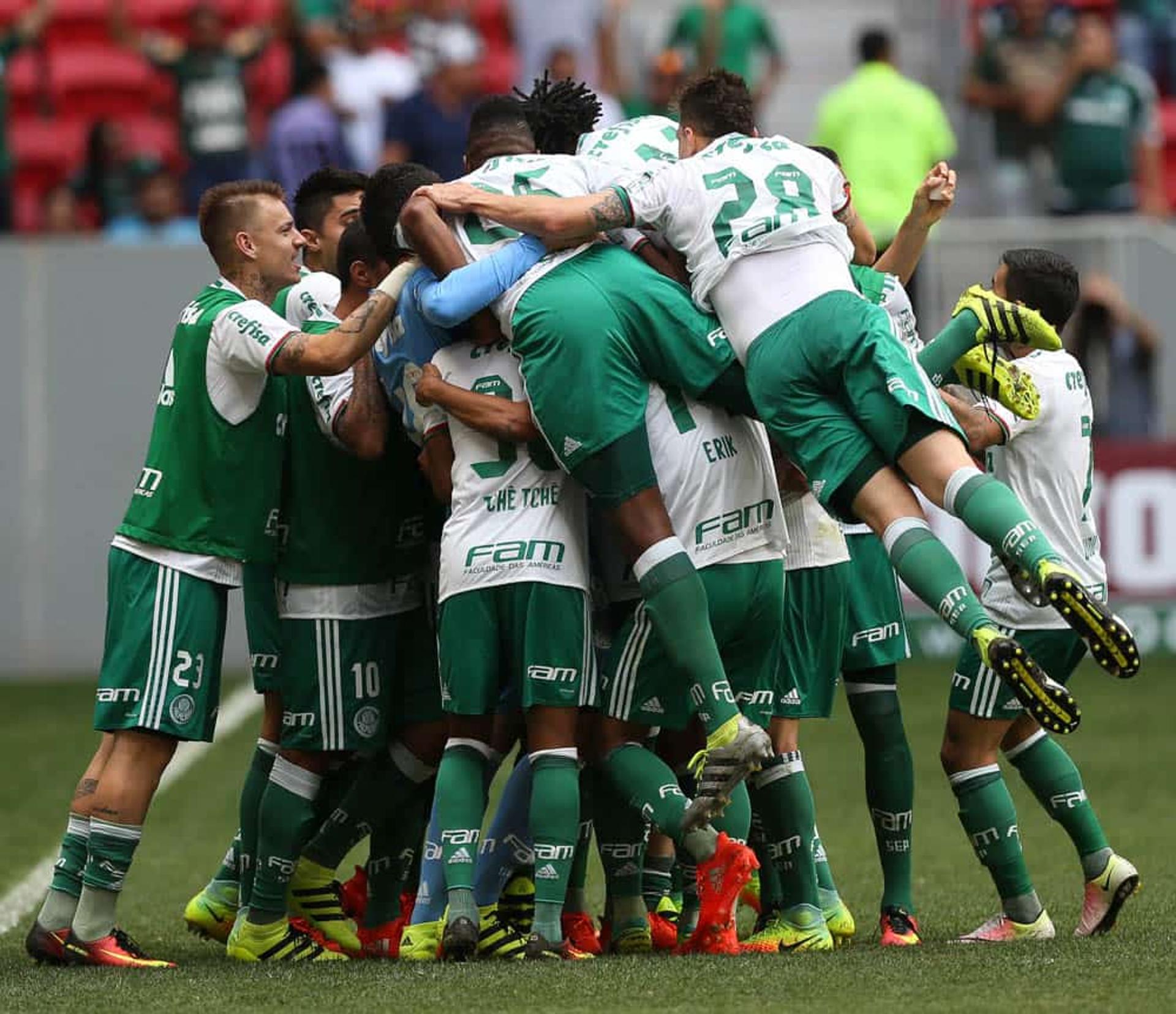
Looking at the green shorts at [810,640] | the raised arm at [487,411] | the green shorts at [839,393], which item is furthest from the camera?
the green shorts at [810,640]

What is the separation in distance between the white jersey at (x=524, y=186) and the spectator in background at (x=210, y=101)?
878cm

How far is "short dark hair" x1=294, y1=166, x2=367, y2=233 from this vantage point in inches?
293

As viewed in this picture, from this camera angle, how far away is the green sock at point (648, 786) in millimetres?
6242

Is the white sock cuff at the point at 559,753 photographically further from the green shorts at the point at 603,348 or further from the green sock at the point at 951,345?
the green sock at the point at 951,345

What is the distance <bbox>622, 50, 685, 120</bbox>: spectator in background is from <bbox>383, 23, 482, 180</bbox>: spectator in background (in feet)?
3.71

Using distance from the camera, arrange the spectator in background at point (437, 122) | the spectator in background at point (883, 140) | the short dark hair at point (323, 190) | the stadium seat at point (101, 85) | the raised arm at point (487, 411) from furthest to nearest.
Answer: the stadium seat at point (101, 85) < the spectator in background at point (437, 122) < the spectator in background at point (883, 140) < the short dark hair at point (323, 190) < the raised arm at point (487, 411)

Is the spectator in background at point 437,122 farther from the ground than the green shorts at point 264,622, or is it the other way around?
the spectator in background at point 437,122

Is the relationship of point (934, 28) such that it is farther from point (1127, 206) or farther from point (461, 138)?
point (461, 138)

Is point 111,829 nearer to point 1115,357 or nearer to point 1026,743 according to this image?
point 1026,743

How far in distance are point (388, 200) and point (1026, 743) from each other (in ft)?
8.10

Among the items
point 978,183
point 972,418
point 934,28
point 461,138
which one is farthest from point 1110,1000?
point 934,28

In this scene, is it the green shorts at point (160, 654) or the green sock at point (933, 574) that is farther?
the green shorts at point (160, 654)

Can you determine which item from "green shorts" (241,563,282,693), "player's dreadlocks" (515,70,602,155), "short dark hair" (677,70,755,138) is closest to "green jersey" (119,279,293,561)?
"green shorts" (241,563,282,693)

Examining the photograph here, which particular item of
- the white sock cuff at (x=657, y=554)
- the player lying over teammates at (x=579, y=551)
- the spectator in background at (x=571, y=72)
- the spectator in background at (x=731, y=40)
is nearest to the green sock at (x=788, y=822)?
the player lying over teammates at (x=579, y=551)
